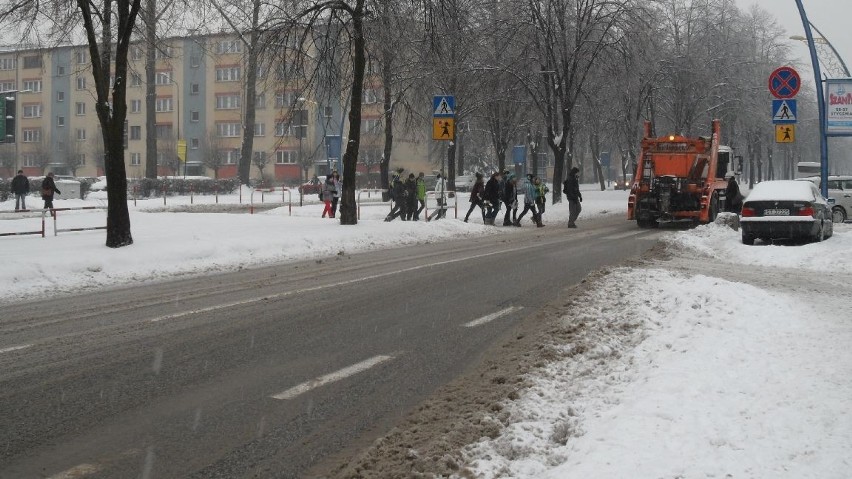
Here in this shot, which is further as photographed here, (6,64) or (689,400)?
(6,64)

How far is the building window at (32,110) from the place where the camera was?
284ft

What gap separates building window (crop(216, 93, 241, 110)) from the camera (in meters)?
82.1

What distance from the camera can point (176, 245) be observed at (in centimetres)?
A: 1634

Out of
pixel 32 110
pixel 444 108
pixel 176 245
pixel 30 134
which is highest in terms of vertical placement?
pixel 32 110

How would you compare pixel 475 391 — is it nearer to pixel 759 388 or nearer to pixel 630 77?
pixel 759 388

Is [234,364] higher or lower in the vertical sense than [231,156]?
lower

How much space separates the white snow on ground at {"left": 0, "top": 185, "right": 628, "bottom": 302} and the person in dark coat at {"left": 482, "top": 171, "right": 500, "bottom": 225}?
1.19m

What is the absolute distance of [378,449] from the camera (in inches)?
189

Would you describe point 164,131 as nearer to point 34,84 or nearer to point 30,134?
point 30,134

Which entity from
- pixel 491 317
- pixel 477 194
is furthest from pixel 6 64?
pixel 491 317

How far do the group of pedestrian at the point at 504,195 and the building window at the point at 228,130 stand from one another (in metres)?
60.0

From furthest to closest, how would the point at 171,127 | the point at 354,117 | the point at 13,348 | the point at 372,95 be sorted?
the point at 171,127 < the point at 372,95 < the point at 354,117 < the point at 13,348

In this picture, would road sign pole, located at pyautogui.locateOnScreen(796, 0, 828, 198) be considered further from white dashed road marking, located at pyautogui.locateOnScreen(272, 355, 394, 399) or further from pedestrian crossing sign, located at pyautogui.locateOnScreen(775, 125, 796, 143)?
white dashed road marking, located at pyautogui.locateOnScreen(272, 355, 394, 399)

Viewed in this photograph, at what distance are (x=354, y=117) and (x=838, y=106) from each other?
46.9 ft
